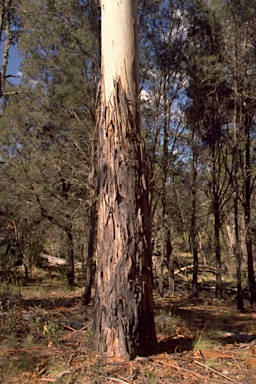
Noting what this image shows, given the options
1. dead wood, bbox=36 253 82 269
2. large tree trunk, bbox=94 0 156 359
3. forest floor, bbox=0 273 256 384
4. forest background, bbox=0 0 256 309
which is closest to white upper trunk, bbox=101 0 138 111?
large tree trunk, bbox=94 0 156 359

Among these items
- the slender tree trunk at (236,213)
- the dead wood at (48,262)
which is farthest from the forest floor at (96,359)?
the dead wood at (48,262)

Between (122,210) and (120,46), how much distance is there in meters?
1.49

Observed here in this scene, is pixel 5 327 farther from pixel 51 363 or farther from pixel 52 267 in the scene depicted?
pixel 52 267

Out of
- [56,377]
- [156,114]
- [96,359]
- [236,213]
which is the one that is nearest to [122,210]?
[96,359]

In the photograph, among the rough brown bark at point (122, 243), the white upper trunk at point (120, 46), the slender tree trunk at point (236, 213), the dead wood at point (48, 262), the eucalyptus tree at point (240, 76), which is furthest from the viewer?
the dead wood at point (48, 262)

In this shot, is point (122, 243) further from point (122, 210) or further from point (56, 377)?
point (56, 377)

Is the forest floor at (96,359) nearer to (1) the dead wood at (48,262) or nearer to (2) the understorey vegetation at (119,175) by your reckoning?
(2) the understorey vegetation at (119,175)

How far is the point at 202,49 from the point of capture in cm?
1065

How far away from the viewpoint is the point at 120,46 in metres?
3.36

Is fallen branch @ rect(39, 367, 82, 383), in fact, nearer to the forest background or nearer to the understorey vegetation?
the understorey vegetation

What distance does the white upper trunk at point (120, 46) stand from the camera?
132 inches

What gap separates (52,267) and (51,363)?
36.9 ft

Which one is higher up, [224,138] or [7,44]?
[7,44]

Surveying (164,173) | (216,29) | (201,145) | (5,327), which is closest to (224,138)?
(201,145)
